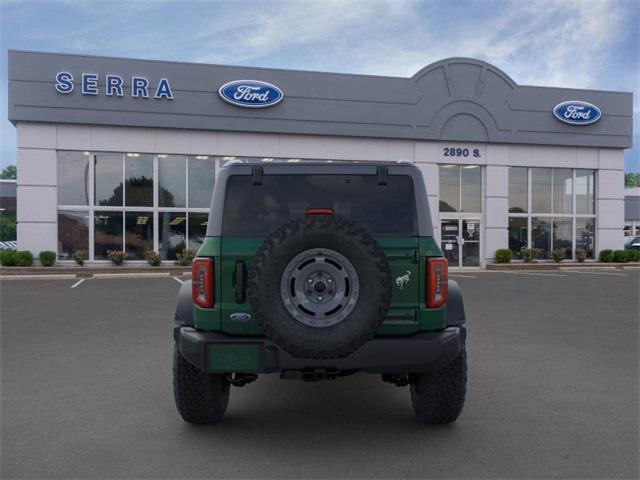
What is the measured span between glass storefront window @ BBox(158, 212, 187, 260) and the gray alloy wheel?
62.8 feet

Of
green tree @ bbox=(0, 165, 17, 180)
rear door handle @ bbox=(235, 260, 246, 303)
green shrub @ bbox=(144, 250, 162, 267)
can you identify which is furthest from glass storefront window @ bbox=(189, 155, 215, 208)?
green tree @ bbox=(0, 165, 17, 180)

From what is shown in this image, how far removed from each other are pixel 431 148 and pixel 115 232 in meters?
14.5

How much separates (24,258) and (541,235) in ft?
75.4

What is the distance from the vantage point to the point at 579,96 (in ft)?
83.4

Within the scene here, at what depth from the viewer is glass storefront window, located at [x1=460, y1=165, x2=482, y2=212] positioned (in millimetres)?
24417

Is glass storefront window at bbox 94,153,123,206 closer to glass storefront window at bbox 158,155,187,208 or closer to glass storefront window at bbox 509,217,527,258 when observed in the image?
glass storefront window at bbox 158,155,187,208

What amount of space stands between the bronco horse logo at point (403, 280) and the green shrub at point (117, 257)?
18.9 metres

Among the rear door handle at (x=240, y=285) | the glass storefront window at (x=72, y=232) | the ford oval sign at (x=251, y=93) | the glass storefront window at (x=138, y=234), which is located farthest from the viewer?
the ford oval sign at (x=251, y=93)

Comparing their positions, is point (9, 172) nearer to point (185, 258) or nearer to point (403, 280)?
point (185, 258)

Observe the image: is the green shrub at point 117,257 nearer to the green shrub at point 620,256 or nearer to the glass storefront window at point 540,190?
the glass storefront window at point 540,190

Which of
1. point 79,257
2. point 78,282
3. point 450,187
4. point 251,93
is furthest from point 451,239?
point 79,257

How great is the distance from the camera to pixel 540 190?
25.3 metres

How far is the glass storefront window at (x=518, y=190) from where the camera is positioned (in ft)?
81.5

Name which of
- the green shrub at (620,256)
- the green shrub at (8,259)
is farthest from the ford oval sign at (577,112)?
the green shrub at (8,259)
